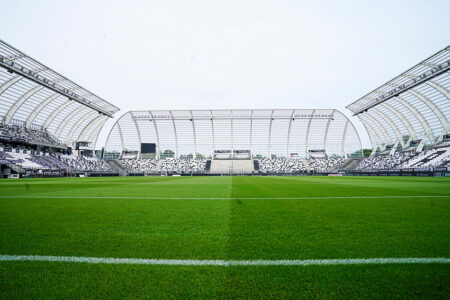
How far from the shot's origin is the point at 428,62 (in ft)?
95.3

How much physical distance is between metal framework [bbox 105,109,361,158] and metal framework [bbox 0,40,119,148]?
893cm

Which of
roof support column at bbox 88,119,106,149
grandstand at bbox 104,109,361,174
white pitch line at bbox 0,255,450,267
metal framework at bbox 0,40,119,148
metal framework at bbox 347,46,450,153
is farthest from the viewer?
grandstand at bbox 104,109,361,174

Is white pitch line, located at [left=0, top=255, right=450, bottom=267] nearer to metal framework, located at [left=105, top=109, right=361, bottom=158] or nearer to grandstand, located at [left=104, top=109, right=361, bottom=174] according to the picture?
metal framework, located at [left=105, top=109, right=361, bottom=158]

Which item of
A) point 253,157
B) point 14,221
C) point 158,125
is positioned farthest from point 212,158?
point 14,221

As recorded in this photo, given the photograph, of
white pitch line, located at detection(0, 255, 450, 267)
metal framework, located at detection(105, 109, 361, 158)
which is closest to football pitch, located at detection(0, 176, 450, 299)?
white pitch line, located at detection(0, 255, 450, 267)

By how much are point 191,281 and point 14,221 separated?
3651 millimetres

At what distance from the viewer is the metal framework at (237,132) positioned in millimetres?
55500

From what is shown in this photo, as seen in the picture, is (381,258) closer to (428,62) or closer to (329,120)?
(428,62)

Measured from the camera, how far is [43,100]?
3719cm

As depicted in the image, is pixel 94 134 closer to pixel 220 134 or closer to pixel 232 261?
pixel 220 134

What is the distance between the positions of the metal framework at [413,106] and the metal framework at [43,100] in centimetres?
4749

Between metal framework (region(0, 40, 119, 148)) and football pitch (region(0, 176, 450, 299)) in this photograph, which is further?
metal framework (region(0, 40, 119, 148))

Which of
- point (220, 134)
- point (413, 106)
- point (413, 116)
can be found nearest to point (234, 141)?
point (220, 134)

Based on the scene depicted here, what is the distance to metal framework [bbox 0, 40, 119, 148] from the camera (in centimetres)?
2781
